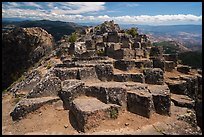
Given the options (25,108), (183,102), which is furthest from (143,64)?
(25,108)

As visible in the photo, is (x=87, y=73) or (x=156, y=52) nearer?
(x=87, y=73)

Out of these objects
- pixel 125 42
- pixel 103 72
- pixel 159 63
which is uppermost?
pixel 125 42

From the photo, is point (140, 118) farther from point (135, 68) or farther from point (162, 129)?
point (135, 68)

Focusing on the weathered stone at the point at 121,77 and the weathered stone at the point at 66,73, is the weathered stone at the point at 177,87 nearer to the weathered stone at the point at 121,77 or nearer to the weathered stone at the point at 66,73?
the weathered stone at the point at 121,77

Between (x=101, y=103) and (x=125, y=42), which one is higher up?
(x=125, y=42)

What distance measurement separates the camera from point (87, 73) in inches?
773

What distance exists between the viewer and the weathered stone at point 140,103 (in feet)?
54.4

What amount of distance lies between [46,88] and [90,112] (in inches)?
182

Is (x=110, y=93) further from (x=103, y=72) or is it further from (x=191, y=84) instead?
(x=191, y=84)

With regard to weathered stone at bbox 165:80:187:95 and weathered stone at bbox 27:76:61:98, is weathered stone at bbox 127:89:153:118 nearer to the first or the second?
weathered stone at bbox 27:76:61:98

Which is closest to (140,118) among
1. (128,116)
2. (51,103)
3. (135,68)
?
(128,116)

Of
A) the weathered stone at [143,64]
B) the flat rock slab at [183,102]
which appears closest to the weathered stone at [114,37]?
the weathered stone at [143,64]

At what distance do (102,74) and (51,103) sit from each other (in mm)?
4631

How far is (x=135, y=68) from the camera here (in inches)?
892
